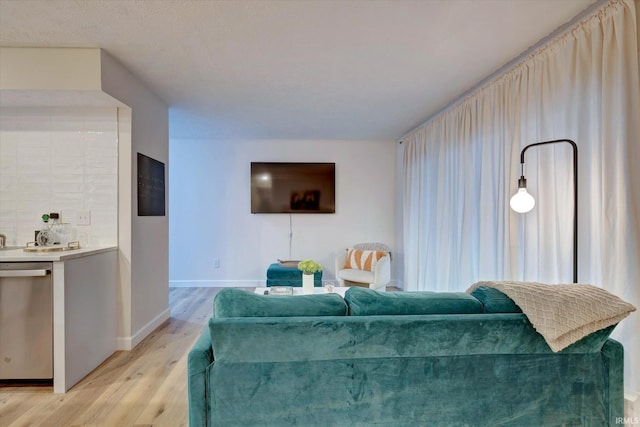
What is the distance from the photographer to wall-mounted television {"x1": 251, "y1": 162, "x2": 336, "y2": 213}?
4.79 metres

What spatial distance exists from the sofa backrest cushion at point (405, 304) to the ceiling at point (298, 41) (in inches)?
64.8

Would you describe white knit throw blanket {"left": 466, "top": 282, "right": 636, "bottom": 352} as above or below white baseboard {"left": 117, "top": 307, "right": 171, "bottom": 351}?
above

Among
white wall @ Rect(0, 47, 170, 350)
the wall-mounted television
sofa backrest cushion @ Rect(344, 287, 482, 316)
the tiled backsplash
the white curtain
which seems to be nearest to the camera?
sofa backrest cushion @ Rect(344, 287, 482, 316)

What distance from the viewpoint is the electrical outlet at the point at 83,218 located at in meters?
2.64

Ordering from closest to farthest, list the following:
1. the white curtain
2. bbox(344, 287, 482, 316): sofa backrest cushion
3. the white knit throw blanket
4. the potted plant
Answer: the white knit throw blanket, bbox(344, 287, 482, 316): sofa backrest cushion, the white curtain, the potted plant

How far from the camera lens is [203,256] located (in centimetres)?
487

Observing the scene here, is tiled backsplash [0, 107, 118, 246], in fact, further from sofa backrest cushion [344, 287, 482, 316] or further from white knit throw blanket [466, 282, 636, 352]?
white knit throw blanket [466, 282, 636, 352]

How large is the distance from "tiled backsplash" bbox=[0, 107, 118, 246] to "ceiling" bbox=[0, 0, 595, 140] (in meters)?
0.62

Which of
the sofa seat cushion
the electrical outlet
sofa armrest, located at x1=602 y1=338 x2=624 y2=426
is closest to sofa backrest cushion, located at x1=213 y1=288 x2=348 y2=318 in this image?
sofa armrest, located at x1=602 y1=338 x2=624 y2=426

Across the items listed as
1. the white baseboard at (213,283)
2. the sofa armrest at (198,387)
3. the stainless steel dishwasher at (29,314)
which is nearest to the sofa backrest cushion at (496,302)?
the sofa armrest at (198,387)

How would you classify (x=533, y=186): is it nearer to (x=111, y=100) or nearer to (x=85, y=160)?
(x=111, y=100)

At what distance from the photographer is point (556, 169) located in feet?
6.79

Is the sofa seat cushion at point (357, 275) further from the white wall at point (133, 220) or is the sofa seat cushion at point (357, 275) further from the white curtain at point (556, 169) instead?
the white wall at point (133, 220)

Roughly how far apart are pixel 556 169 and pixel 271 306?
2096mm
